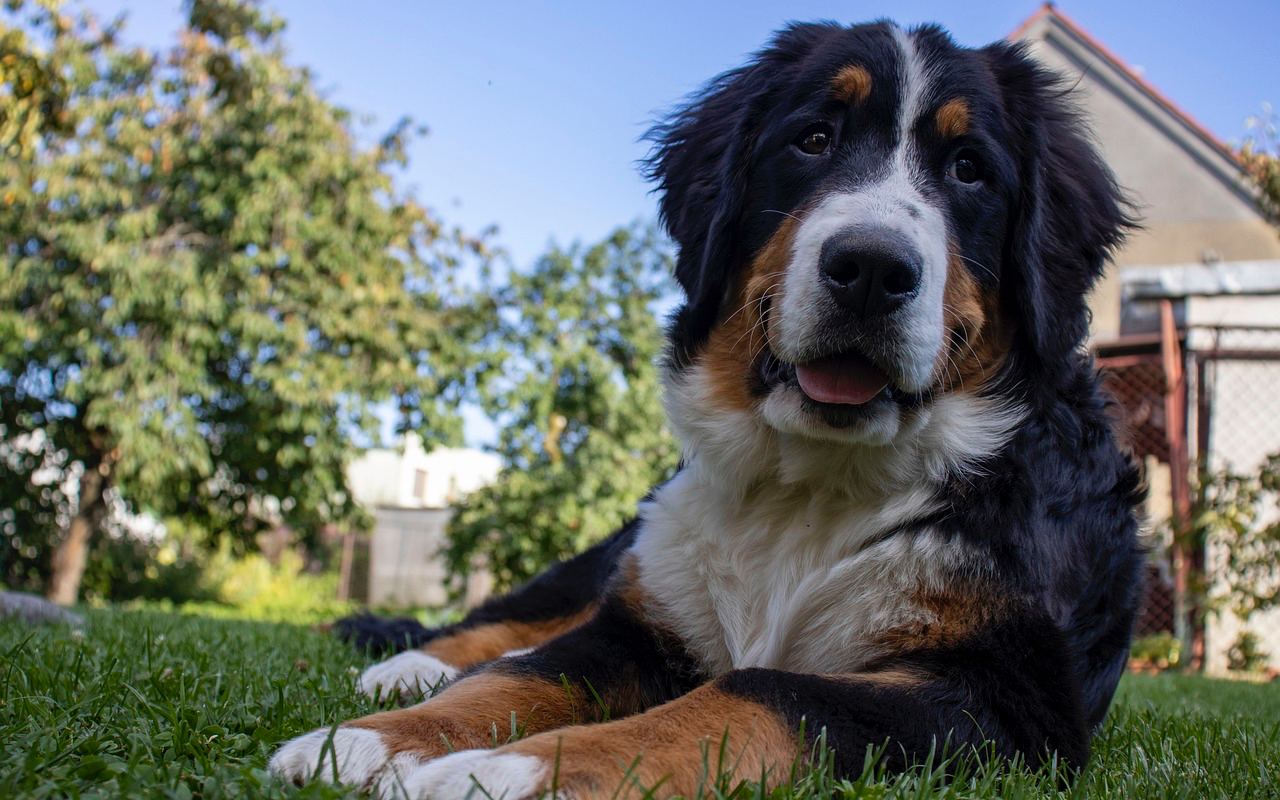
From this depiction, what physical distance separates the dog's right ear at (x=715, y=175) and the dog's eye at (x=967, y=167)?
1.88ft

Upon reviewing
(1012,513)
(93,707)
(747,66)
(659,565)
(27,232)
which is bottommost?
(93,707)

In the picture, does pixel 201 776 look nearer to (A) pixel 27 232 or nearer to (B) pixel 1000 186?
(B) pixel 1000 186

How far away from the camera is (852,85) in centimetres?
268

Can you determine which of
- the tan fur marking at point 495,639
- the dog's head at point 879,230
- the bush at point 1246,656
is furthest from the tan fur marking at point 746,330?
the bush at point 1246,656

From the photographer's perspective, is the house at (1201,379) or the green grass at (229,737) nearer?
the green grass at (229,737)

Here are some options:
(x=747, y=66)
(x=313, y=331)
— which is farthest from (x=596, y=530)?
(x=747, y=66)

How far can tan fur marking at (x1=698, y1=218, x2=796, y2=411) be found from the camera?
2574 millimetres

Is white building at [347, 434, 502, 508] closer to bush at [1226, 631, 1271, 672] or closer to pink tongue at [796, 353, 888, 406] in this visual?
bush at [1226, 631, 1271, 672]

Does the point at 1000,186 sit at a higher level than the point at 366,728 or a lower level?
higher

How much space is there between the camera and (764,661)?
8.04ft

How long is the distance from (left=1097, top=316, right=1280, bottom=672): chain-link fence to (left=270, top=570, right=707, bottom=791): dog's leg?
736cm

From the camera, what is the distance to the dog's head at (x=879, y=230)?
92.1 inches

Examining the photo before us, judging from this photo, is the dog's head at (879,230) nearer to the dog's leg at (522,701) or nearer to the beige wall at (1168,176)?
A: the dog's leg at (522,701)

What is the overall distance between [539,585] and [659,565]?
3.84 feet
